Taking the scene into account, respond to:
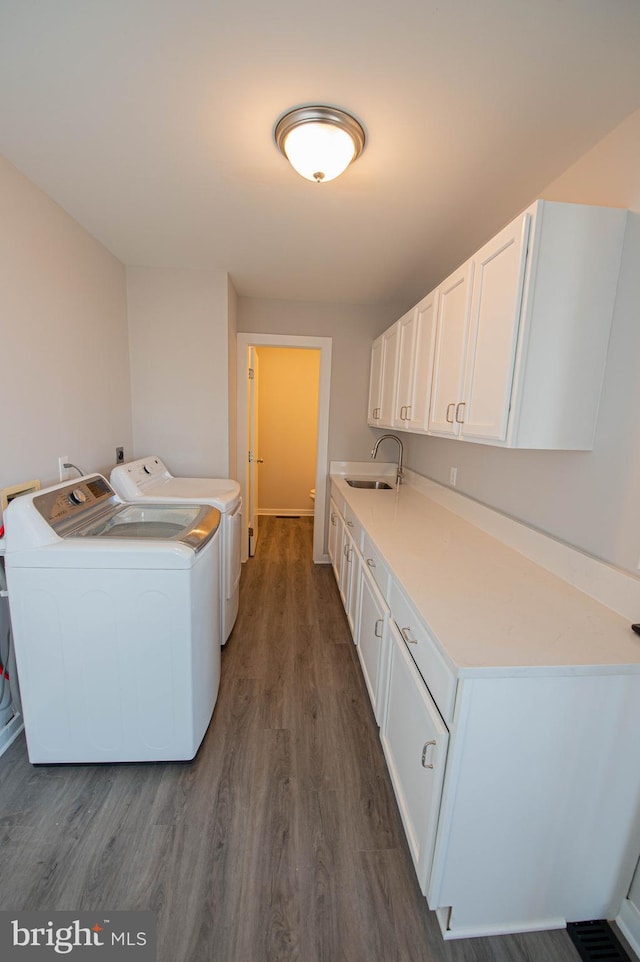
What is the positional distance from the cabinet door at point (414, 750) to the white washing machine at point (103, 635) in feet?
2.52

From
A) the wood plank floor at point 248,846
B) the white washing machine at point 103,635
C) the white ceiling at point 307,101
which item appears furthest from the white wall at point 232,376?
the wood plank floor at point 248,846

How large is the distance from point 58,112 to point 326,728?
8.41 ft

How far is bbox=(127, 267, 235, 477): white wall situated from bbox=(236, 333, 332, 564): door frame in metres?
0.47

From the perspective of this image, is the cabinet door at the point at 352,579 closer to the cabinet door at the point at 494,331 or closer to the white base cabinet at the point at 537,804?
the cabinet door at the point at 494,331

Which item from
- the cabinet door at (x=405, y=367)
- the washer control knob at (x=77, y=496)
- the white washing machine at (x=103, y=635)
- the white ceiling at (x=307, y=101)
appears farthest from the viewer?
the cabinet door at (x=405, y=367)

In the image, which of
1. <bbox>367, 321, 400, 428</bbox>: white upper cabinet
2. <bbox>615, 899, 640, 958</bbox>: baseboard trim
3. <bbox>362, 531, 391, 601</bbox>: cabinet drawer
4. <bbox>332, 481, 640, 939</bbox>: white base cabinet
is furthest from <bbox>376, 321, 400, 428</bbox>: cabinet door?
<bbox>615, 899, 640, 958</bbox>: baseboard trim

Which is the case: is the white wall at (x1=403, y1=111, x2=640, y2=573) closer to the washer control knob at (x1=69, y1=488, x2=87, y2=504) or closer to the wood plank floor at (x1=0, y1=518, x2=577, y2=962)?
the wood plank floor at (x1=0, y1=518, x2=577, y2=962)

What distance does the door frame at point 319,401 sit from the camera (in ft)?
10.7

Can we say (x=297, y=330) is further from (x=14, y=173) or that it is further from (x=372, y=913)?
(x=372, y=913)

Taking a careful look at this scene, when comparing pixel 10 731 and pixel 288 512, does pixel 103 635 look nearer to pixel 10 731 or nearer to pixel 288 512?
pixel 10 731

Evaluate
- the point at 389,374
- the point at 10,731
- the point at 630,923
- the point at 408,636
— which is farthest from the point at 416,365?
the point at 10,731

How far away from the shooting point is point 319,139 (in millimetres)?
1278

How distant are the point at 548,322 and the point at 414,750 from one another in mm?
1401

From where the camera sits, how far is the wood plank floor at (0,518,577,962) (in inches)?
42.1
